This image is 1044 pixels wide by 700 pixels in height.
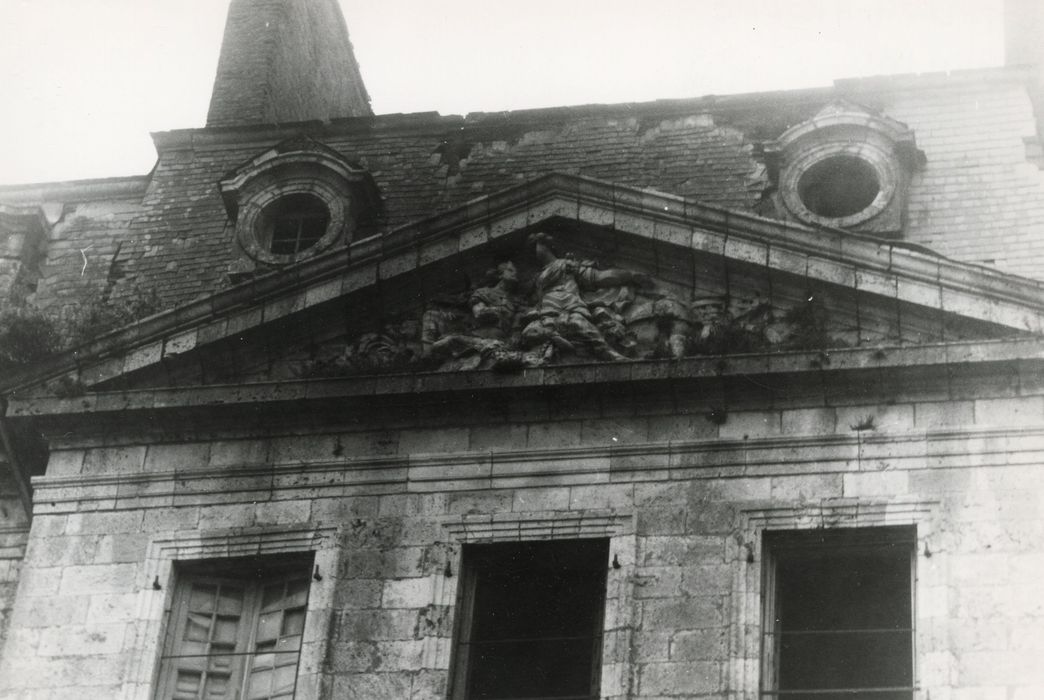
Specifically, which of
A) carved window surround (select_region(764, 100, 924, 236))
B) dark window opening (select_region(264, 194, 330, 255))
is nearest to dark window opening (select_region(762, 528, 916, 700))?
carved window surround (select_region(764, 100, 924, 236))

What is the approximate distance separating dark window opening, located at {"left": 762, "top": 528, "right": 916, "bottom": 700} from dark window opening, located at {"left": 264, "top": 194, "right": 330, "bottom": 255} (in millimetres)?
5595

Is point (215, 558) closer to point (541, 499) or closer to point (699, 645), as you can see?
point (541, 499)

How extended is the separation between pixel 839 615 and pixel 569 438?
2318mm

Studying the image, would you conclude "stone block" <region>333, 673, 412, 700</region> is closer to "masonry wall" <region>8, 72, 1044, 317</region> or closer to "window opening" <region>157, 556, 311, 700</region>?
"window opening" <region>157, 556, 311, 700</region>

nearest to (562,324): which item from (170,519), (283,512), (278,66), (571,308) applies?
(571,308)

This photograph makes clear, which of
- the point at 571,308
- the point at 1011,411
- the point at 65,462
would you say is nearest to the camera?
the point at 1011,411

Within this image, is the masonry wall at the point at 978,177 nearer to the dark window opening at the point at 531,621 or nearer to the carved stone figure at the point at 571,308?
the carved stone figure at the point at 571,308

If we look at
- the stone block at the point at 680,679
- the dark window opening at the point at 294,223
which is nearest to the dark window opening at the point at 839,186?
the dark window opening at the point at 294,223

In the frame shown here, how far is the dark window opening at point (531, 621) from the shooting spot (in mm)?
16000

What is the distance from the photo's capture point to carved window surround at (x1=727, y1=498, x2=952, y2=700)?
49.8 feet

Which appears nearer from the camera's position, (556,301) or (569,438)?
(569,438)

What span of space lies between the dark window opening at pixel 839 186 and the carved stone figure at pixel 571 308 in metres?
2.23

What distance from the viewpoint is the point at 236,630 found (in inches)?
663

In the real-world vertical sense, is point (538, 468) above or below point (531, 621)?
above
